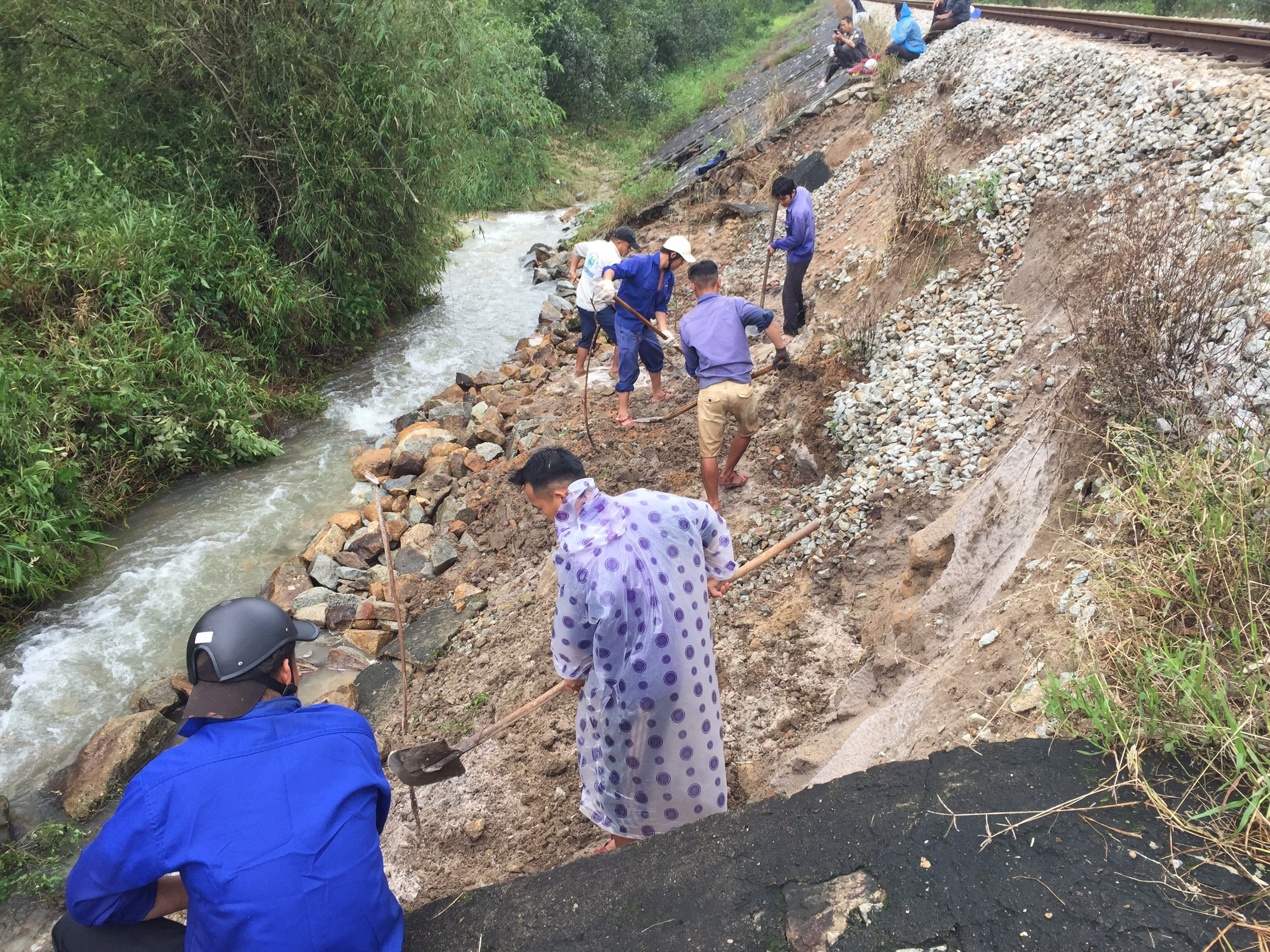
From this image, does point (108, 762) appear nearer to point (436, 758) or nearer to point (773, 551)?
point (436, 758)

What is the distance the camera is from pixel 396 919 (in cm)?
178

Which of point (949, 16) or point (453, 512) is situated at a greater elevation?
point (949, 16)

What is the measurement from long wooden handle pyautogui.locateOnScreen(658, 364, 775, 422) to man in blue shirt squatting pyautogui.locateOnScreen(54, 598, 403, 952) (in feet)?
11.7

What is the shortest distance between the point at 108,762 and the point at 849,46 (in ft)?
44.1

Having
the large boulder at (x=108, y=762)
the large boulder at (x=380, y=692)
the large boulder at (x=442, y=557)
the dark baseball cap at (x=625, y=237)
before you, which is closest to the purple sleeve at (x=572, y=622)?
the large boulder at (x=380, y=692)

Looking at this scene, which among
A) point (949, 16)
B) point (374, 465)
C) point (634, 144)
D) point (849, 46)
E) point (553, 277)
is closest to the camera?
point (374, 465)

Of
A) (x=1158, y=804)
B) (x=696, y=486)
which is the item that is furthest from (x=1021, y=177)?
(x=1158, y=804)

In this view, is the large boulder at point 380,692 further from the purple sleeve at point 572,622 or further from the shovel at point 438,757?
the purple sleeve at point 572,622

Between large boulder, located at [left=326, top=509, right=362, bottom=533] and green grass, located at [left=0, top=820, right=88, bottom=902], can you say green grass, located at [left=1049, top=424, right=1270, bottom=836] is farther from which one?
large boulder, located at [left=326, top=509, right=362, bottom=533]

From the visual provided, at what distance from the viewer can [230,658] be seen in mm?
1708

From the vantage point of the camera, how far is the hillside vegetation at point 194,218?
6.39 m

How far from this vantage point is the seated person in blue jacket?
10781 mm

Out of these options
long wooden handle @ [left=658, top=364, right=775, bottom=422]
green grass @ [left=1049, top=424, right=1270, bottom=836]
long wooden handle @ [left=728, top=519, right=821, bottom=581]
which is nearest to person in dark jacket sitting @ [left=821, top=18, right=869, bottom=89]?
long wooden handle @ [left=658, top=364, right=775, bottom=422]

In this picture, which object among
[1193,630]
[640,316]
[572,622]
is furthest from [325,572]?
[1193,630]
